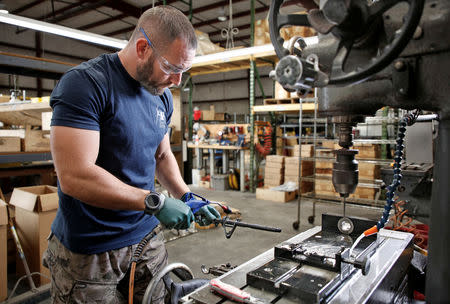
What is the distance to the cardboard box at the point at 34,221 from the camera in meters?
2.19

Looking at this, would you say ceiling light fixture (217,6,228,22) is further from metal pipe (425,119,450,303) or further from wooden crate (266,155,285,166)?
metal pipe (425,119,450,303)

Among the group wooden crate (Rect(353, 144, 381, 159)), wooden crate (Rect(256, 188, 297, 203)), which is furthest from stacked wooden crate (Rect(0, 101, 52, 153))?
wooden crate (Rect(353, 144, 381, 159))

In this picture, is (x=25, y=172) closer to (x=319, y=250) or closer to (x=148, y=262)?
(x=148, y=262)

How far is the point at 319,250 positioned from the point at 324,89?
47cm

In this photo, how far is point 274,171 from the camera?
17.5 ft

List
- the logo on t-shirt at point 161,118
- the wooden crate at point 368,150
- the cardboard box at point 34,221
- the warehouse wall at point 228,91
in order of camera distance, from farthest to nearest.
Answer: the warehouse wall at point 228,91
the wooden crate at point 368,150
the cardboard box at point 34,221
the logo on t-shirt at point 161,118

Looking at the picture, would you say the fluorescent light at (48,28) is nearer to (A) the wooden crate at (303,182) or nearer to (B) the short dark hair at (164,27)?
(B) the short dark hair at (164,27)

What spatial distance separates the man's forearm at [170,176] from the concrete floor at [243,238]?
1299mm

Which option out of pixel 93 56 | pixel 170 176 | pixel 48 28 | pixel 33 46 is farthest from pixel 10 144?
pixel 93 56

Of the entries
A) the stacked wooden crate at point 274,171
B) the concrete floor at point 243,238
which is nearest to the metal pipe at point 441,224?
the concrete floor at point 243,238

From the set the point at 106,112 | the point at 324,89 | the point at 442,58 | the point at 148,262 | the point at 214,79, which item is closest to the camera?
the point at 442,58

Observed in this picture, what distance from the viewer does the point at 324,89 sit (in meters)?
0.72

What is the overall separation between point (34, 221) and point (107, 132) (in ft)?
5.44

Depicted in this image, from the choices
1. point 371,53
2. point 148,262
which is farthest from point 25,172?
point 371,53
